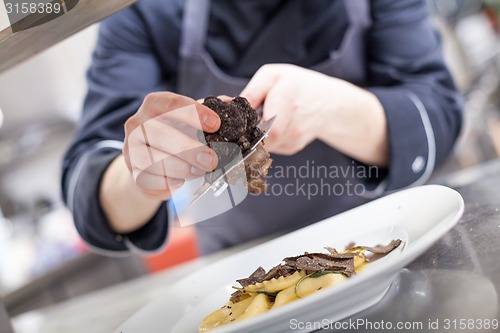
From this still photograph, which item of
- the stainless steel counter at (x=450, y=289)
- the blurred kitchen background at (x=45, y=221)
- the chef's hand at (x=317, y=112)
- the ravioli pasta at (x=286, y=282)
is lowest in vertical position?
the blurred kitchen background at (x=45, y=221)

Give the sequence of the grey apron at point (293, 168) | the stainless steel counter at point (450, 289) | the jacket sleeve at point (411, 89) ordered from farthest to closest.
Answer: the jacket sleeve at point (411, 89) < the grey apron at point (293, 168) < the stainless steel counter at point (450, 289)

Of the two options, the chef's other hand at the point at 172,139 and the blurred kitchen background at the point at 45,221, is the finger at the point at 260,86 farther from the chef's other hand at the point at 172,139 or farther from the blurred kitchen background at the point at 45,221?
the blurred kitchen background at the point at 45,221

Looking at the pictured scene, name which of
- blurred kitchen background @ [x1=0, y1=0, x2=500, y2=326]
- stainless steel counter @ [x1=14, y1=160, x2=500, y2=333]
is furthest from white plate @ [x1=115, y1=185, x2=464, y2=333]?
blurred kitchen background @ [x1=0, y1=0, x2=500, y2=326]

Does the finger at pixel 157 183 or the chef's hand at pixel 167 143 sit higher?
the chef's hand at pixel 167 143

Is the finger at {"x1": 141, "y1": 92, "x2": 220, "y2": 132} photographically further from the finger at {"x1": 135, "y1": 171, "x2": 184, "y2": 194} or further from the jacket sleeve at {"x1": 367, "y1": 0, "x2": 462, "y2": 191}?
the jacket sleeve at {"x1": 367, "y1": 0, "x2": 462, "y2": 191}

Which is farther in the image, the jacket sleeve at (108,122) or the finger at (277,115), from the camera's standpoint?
the jacket sleeve at (108,122)

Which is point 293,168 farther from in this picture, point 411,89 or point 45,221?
point 45,221

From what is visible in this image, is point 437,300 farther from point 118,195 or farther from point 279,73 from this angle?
point 118,195

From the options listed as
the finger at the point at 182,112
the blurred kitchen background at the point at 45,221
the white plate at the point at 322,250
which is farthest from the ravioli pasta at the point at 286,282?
the blurred kitchen background at the point at 45,221
